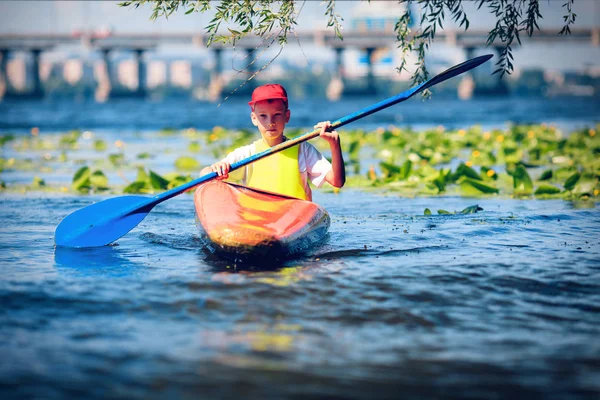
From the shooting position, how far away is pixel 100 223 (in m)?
7.13

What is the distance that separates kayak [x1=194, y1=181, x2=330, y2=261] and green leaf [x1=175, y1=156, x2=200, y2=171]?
6.68 m

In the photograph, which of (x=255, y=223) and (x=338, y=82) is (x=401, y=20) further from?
(x=338, y=82)

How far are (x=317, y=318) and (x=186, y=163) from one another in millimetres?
9167

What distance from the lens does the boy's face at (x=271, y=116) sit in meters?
6.53

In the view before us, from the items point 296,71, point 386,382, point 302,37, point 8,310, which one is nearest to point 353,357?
point 386,382

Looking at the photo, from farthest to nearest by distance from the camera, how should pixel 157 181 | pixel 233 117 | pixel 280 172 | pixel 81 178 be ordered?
pixel 233 117 → pixel 81 178 → pixel 157 181 → pixel 280 172

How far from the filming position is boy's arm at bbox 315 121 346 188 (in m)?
6.21

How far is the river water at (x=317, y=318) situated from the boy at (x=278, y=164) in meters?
0.59

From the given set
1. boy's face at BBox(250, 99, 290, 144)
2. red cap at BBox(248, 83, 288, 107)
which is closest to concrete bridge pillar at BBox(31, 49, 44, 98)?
boy's face at BBox(250, 99, 290, 144)

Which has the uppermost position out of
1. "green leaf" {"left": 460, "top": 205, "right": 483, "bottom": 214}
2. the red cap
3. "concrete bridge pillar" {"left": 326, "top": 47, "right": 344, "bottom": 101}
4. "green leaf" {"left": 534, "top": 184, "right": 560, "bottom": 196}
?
"concrete bridge pillar" {"left": 326, "top": 47, "right": 344, "bottom": 101}

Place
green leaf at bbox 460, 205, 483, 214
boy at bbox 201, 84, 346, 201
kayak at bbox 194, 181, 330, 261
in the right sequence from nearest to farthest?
kayak at bbox 194, 181, 330, 261, boy at bbox 201, 84, 346, 201, green leaf at bbox 460, 205, 483, 214

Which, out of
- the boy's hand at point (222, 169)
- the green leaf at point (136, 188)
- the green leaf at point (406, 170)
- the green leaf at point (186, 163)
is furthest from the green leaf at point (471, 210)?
the green leaf at point (186, 163)

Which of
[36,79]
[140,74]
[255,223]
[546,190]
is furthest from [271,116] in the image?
[140,74]

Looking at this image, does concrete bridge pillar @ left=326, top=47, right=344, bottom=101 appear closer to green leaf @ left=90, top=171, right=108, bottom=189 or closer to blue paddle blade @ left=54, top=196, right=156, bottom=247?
green leaf @ left=90, top=171, right=108, bottom=189
